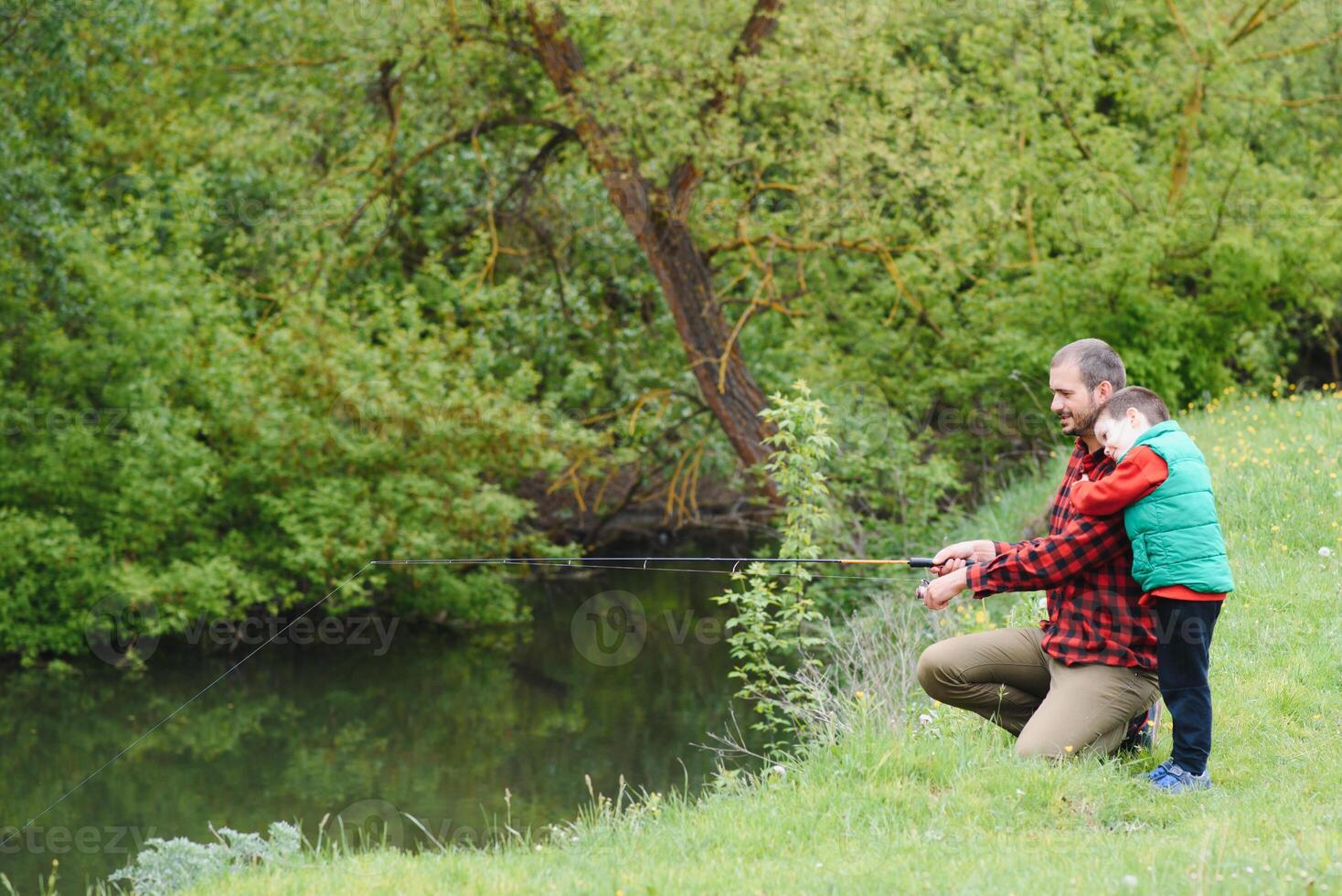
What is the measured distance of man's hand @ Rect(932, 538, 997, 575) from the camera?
4883 millimetres

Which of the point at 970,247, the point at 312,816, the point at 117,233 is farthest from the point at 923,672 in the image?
the point at 117,233

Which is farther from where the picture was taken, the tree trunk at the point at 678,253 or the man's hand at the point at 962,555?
the tree trunk at the point at 678,253

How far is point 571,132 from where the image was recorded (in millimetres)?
14000

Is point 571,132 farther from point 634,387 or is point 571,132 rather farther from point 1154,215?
point 1154,215

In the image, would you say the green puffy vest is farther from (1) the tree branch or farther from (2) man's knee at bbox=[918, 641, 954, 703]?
(1) the tree branch

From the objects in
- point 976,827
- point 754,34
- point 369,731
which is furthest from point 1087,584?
point 754,34

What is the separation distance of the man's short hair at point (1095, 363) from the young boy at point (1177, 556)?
0.23 m

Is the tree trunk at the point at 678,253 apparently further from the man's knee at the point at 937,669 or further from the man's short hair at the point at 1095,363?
the man's short hair at the point at 1095,363

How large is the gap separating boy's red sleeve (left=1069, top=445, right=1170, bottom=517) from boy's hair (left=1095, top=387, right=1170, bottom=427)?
7.1 inches

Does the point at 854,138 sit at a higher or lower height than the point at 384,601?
higher

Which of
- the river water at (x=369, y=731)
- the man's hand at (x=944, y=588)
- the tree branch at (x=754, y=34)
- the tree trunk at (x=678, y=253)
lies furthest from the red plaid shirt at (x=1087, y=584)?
the tree branch at (x=754, y=34)

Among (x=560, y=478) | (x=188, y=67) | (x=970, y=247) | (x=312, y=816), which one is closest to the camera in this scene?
(x=312, y=816)

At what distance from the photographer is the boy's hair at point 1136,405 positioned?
4.52m

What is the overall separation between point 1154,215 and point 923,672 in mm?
8608
